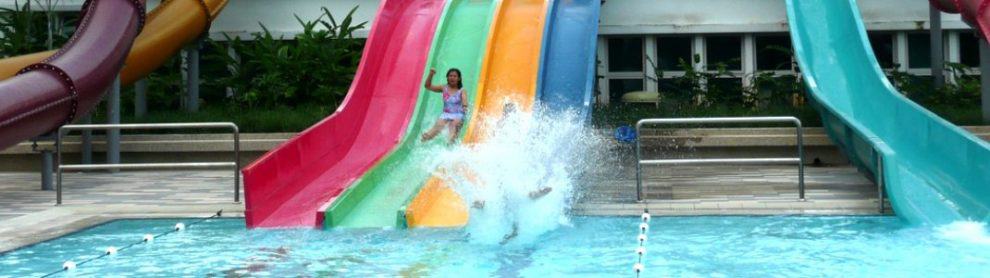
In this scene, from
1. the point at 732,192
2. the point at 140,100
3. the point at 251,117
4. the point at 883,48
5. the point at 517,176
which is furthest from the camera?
the point at 883,48

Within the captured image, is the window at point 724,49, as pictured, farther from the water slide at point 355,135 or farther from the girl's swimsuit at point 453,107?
the girl's swimsuit at point 453,107

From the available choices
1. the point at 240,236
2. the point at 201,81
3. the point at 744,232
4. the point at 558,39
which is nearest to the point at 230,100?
the point at 201,81

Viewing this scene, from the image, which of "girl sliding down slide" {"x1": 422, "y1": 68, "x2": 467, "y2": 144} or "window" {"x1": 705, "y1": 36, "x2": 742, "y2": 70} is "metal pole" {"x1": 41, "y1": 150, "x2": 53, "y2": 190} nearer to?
"girl sliding down slide" {"x1": 422, "y1": 68, "x2": 467, "y2": 144}

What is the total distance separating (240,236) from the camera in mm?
10672

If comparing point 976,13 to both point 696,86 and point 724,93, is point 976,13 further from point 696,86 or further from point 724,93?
point 696,86

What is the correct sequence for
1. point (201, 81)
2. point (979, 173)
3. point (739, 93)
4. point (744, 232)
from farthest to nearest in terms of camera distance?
point (201, 81), point (739, 93), point (979, 173), point (744, 232)

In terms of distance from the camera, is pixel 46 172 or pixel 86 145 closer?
pixel 46 172

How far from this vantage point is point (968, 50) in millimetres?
22109

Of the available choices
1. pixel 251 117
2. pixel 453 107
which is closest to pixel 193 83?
pixel 251 117

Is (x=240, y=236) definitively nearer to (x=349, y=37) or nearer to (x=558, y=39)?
(x=558, y=39)

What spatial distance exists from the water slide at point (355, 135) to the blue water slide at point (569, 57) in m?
1.76

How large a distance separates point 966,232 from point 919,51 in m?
13.0

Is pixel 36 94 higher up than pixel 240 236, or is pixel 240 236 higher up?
pixel 36 94

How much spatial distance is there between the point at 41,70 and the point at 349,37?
8655mm
